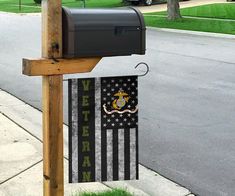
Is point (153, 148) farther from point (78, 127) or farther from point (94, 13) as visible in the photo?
point (94, 13)

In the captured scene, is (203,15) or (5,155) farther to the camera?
(203,15)

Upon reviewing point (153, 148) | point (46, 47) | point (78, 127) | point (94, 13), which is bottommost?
point (153, 148)

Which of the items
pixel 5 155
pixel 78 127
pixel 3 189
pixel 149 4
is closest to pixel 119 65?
pixel 5 155

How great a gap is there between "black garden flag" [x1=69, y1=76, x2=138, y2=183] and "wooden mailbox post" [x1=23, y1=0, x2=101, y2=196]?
159mm

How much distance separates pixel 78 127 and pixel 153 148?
280cm

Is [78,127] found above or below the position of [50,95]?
below

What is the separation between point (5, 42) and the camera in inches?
726

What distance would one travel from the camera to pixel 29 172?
5453mm

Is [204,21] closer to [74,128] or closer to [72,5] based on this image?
[72,5]

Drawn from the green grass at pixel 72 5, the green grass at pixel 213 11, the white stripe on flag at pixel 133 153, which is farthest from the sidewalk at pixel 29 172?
the green grass at pixel 72 5

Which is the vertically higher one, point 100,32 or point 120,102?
point 100,32

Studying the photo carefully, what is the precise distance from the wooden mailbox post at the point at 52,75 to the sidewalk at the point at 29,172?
1174mm

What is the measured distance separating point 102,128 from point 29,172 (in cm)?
177

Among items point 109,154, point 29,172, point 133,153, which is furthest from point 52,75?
point 29,172
